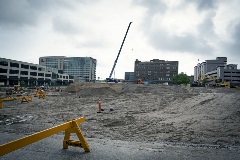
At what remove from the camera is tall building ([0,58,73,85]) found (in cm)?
8375

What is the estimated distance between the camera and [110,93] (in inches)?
1414

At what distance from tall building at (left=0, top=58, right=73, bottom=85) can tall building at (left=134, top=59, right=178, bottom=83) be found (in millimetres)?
77794

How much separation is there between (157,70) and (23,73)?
4313 inches

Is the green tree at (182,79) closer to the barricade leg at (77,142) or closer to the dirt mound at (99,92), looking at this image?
the dirt mound at (99,92)

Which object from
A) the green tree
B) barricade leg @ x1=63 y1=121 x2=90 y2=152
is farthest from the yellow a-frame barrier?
the green tree

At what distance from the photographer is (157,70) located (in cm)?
17438

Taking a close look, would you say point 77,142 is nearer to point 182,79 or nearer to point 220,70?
point 182,79

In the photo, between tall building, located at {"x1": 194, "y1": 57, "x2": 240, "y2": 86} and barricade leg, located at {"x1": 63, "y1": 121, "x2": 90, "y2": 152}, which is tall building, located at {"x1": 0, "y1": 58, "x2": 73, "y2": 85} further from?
barricade leg, located at {"x1": 63, "y1": 121, "x2": 90, "y2": 152}

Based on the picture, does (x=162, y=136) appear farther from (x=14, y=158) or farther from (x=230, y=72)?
(x=230, y=72)

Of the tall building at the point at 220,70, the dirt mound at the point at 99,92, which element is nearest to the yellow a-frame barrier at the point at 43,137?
the dirt mound at the point at 99,92

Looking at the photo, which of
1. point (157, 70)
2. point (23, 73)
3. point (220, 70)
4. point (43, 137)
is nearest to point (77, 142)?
point (43, 137)

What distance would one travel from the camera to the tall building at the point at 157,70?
566ft

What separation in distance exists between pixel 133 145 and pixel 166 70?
17091cm

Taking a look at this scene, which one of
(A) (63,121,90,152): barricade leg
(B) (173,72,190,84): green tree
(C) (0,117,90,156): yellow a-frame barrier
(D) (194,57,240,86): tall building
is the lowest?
(A) (63,121,90,152): barricade leg
